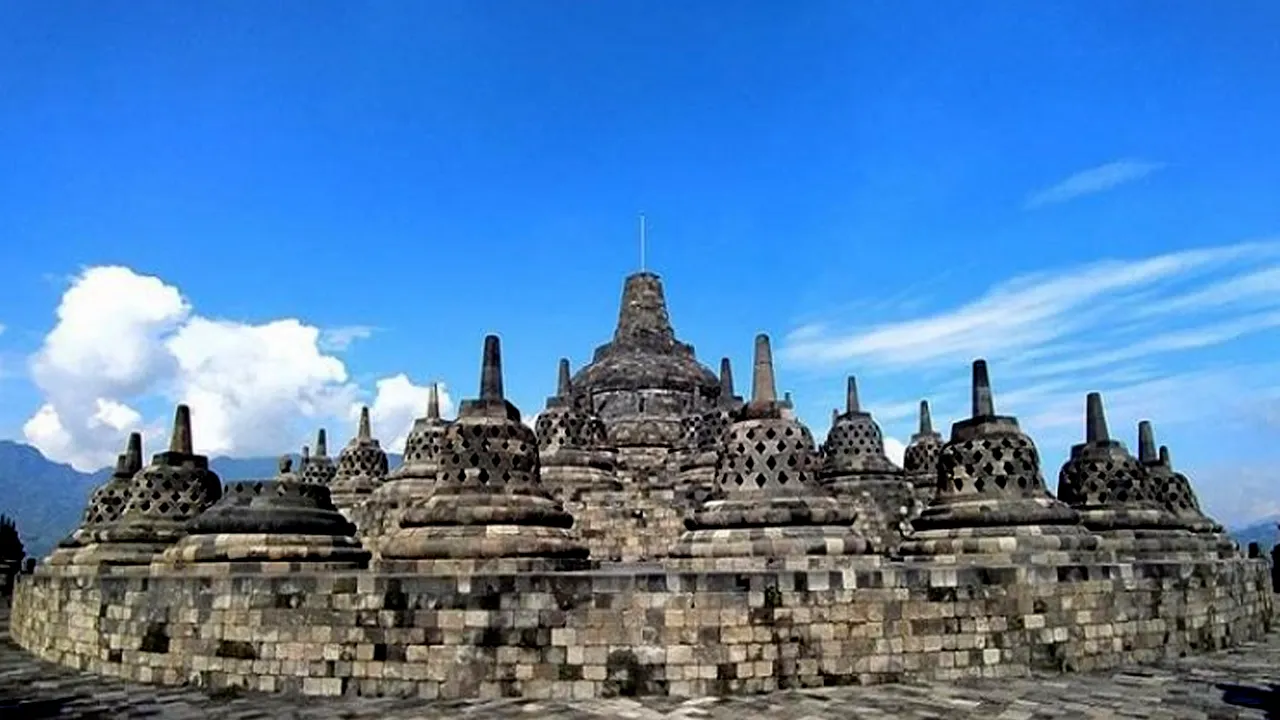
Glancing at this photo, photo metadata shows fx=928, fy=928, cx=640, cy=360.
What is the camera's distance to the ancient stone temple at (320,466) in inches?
1235

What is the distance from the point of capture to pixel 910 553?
1428 cm

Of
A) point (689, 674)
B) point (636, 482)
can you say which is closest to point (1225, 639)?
point (689, 674)

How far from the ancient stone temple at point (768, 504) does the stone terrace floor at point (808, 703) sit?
Result: 2269 mm

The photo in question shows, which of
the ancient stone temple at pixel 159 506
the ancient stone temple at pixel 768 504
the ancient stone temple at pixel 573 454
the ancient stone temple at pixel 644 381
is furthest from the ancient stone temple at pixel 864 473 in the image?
the ancient stone temple at pixel 159 506

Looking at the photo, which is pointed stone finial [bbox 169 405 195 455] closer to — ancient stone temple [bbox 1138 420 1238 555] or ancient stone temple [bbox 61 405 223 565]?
ancient stone temple [bbox 61 405 223 565]

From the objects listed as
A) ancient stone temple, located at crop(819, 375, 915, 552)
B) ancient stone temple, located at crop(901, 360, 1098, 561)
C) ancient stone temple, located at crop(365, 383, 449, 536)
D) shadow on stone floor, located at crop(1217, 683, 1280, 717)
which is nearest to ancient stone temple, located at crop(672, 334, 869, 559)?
ancient stone temple, located at crop(901, 360, 1098, 561)

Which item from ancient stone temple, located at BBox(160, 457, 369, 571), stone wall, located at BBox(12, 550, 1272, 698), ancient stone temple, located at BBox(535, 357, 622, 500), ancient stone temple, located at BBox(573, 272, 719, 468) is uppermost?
ancient stone temple, located at BBox(573, 272, 719, 468)

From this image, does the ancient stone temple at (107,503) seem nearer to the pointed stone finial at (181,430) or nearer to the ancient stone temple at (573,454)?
the pointed stone finial at (181,430)

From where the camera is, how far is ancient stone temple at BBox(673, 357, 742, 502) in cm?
2212

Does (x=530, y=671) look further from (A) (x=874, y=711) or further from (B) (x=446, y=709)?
(A) (x=874, y=711)

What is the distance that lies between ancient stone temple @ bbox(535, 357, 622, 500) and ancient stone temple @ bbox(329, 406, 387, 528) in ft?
25.2

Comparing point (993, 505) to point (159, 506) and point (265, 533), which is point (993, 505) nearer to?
point (265, 533)

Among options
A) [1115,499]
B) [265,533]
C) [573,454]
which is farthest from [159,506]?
[1115,499]

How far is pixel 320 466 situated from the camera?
104ft
